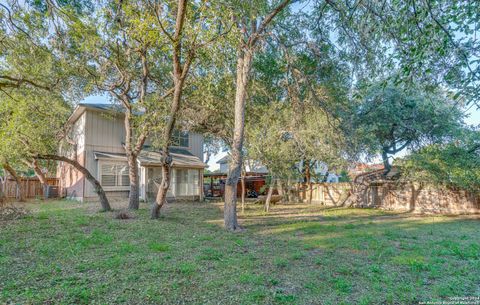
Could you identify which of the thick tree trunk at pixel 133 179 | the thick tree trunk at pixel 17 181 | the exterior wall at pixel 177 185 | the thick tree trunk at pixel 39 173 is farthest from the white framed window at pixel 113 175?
the thick tree trunk at pixel 133 179

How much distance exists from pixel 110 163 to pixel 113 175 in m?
0.70

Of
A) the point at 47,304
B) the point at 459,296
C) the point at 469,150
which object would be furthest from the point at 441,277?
the point at 469,150

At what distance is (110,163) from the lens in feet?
51.5

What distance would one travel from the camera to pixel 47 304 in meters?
3.10

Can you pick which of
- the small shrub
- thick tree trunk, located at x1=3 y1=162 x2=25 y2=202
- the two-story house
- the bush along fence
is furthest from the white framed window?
the small shrub

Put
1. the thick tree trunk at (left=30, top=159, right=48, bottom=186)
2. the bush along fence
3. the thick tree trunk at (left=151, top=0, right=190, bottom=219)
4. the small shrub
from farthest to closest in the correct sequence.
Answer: the thick tree trunk at (left=30, top=159, right=48, bottom=186), the bush along fence, the thick tree trunk at (left=151, top=0, right=190, bottom=219), the small shrub

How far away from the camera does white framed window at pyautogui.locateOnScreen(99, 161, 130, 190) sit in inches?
607

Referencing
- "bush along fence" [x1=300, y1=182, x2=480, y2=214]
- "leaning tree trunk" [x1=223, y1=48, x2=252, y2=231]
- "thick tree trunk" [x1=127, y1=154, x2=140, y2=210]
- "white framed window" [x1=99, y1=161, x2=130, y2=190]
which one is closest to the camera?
"leaning tree trunk" [x1=223, y1=48, x2=252, y2=231]

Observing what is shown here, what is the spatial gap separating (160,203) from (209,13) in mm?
6231

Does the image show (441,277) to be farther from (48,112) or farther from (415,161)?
(48,112)

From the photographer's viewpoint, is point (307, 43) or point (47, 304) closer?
point (47, 304)

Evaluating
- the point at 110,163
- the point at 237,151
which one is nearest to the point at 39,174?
the point at 110,163

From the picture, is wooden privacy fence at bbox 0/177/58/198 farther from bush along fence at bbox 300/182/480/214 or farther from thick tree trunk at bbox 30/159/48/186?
bush along fence at bbox 300/182/480/214

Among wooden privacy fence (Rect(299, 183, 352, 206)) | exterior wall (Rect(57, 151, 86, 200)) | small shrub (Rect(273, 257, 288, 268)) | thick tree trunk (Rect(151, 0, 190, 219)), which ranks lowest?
small shrub (Rect(273, 257, 288, 268))
